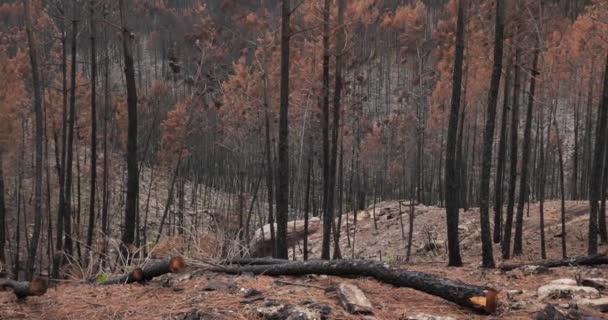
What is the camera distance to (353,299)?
3719 millimetres

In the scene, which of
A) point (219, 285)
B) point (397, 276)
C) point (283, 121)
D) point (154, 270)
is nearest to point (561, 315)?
point (397, 276)

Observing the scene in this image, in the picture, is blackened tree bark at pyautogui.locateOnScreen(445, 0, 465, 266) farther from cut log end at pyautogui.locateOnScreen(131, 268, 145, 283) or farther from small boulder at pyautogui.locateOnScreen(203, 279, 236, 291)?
cut log end at pyautogui.locateOnScreen(131, 268, 145, 283)

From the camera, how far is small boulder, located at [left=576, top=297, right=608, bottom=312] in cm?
371

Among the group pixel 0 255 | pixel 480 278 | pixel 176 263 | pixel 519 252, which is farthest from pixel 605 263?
pixel 0 255

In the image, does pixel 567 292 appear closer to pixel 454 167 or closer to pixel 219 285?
pixel 219 285

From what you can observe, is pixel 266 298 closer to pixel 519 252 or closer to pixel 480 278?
pixel 480 278

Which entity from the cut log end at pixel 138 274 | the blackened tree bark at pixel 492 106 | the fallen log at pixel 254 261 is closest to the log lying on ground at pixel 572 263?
the blackened tree bark at pixel 492 106

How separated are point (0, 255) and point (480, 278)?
14.3 m

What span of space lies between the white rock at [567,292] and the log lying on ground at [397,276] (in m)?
0.79

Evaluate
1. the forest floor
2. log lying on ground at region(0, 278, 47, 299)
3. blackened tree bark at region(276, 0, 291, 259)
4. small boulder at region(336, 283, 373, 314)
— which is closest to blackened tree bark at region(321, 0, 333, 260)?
blackened tree bark at region(276, 0, 291, 259)

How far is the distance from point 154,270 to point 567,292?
3.57 meters

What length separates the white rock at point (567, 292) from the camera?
4.10 meters

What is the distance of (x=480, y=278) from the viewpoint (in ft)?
18.2

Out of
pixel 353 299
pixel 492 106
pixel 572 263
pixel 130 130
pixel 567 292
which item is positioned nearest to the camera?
pixel 353 299
